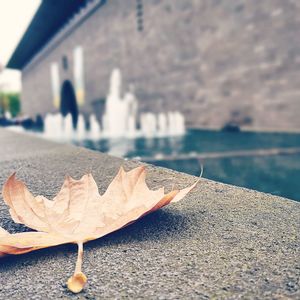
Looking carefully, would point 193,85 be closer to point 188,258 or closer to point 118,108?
point 118,108

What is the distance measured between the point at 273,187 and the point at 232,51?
4951 millimetres

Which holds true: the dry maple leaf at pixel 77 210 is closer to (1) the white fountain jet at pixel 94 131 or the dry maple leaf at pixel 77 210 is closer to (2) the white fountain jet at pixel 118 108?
(1) the white fountain jet at pixel 94 131

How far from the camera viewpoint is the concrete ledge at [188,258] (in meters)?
0.46

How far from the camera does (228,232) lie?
0.66 m

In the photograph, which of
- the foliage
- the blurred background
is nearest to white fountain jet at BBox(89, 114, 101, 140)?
the blurred background

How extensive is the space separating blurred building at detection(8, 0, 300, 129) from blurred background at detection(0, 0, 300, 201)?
0.07 ft

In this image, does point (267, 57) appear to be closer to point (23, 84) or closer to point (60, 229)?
point (60, 229)

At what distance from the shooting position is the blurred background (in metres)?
2.84

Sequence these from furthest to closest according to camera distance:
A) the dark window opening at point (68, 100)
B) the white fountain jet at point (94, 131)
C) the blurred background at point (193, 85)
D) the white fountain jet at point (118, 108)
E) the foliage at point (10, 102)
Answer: the foliage at point (10, 102)
the dark window opening at point (68, 100)
the white fountain jet at point (118, 108)
the white fountain jet at point (94, 131)
the blurred background at point (193, 85)

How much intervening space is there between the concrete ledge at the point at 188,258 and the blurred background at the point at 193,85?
0.92 meters

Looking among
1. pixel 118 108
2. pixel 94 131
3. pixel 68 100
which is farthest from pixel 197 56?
pixel 68 100

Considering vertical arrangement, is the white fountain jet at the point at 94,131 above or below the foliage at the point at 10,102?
below

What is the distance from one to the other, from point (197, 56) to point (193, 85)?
614 mm

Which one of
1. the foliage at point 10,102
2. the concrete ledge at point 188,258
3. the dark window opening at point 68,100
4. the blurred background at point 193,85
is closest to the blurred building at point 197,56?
the blurred background at point 193,85
